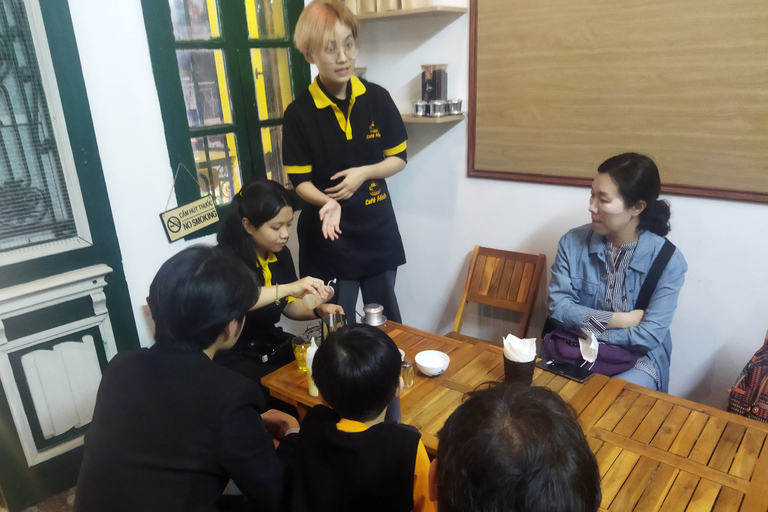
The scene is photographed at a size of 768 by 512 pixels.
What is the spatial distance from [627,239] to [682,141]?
45 centimetres

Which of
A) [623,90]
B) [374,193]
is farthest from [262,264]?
[623,90]

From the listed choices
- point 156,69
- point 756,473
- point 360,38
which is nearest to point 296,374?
point 756,473

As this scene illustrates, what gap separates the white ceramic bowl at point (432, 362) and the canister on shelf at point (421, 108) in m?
1.27

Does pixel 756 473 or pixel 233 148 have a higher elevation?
pixel 233 148

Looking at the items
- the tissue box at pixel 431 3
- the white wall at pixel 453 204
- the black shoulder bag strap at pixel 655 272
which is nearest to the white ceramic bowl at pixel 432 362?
the black shoulder bag strap at pixel 655 272

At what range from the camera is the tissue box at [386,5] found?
2317 mm

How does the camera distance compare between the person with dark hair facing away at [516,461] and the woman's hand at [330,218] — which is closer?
the person with dark hair facing away at [516,461]

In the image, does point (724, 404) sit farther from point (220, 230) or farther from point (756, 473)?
point (220, 230)

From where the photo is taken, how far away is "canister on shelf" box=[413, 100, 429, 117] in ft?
7.79

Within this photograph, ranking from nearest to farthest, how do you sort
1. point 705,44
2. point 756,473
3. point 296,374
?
1. point 756,473
2. point 296,374
3. point 705,44

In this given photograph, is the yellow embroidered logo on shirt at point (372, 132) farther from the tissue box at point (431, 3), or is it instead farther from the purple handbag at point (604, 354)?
the purple handbag at point (604, 354)

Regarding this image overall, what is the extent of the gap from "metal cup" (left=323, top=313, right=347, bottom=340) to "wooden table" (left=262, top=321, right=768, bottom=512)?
15cm

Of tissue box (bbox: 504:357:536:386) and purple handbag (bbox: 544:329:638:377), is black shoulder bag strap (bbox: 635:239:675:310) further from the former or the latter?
tissue box (bbox: 504:357:536:386)

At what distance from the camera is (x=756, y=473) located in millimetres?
1053
